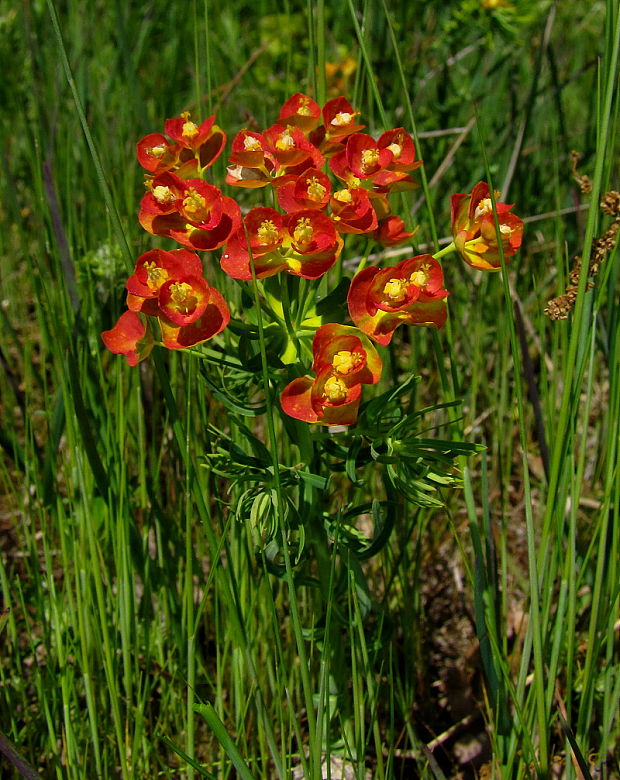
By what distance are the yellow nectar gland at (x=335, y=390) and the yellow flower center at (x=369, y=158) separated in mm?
313

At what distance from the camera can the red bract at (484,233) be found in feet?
3.42

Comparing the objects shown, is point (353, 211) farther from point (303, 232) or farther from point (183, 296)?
point (183, 296)

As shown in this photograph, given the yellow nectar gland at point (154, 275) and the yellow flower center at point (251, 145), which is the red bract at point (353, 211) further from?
the yellow nectar gland at point (154, 275)

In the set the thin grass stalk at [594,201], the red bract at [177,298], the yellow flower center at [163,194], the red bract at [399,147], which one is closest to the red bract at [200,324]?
the red bract at [177,298]

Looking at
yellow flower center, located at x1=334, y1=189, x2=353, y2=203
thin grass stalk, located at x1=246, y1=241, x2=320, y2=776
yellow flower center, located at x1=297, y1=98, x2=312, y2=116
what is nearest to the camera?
thin grass stalk, located at x1=246, y1=241, x2=320, y2=776

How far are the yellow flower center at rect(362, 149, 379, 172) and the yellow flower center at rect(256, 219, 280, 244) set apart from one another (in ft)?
0.58

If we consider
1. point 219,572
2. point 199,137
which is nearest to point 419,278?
point 199,137

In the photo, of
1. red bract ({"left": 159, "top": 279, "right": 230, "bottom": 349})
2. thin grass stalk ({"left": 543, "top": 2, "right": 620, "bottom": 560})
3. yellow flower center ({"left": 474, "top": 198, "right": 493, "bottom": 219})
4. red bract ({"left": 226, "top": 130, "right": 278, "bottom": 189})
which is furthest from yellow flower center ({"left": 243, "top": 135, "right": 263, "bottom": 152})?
thin grass stalk ({"left": 543, "top": 2, "right": 620, "bottom": 560})

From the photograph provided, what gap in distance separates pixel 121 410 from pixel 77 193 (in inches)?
54.8

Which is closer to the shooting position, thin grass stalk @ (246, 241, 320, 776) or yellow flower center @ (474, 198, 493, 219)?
thin grass stalk @ (246, 241, 320, 776)

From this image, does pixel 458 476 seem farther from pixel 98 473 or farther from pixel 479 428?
pixel 479 428

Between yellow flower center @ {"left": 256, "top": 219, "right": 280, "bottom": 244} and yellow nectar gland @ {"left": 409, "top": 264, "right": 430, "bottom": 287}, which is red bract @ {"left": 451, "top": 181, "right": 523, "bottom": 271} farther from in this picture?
yellow flower center @ {"left": 256, "top": 219, "right": 280, "bottom": 244}

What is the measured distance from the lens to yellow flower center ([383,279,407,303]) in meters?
0.95

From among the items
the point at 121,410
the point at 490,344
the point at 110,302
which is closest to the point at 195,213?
the point at 121,410
